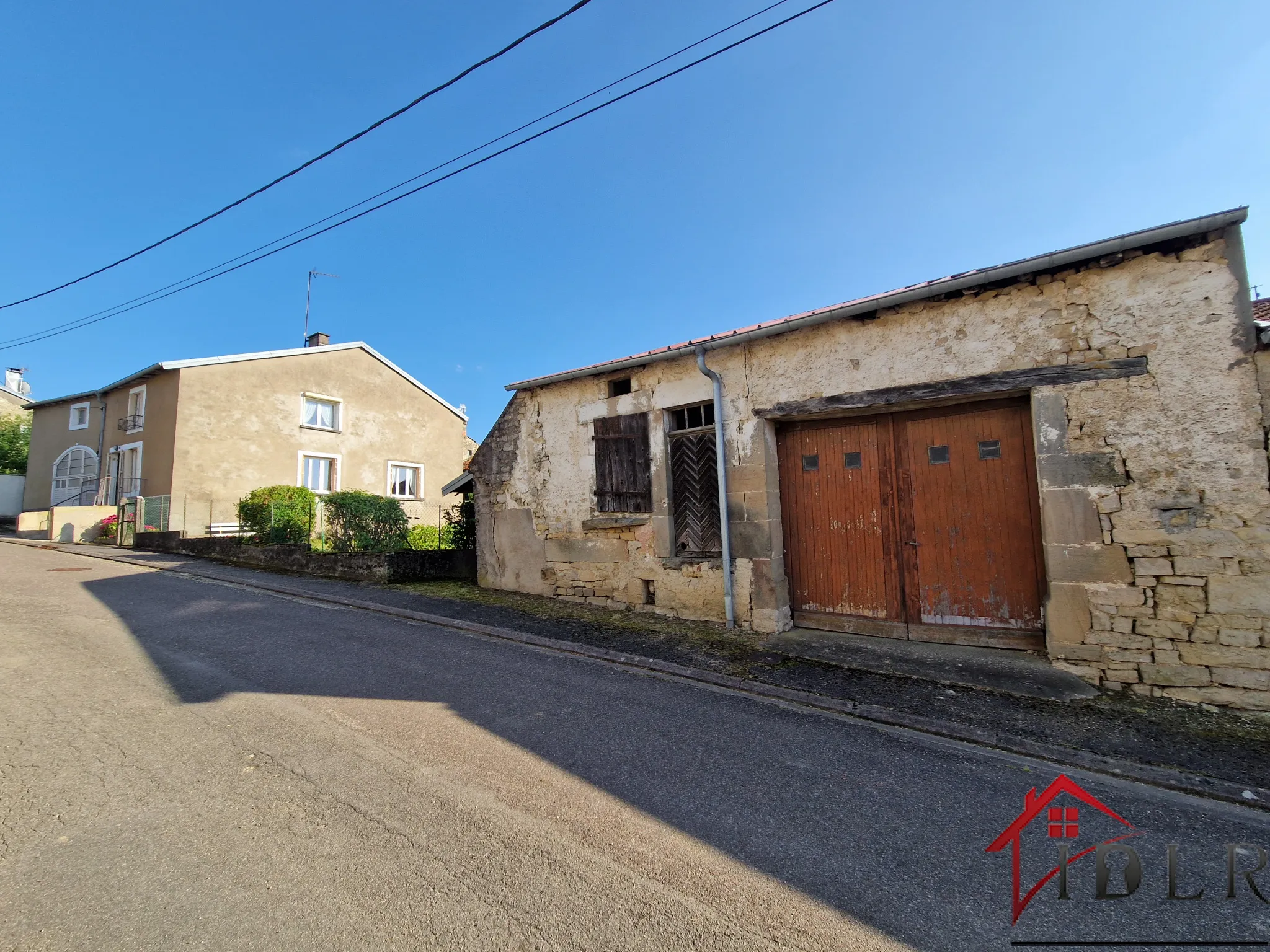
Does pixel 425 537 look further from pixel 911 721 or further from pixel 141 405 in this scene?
pixel 141 405

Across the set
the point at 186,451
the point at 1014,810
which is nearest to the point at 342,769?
the point at 1014,810

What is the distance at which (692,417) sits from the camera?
24.0 ft

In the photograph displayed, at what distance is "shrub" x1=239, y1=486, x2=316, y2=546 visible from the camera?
40.0 ft

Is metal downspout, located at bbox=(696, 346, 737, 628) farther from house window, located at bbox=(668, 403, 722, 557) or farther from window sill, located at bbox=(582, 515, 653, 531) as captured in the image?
window sill, located at bbox=(582, 515, 653, 531)

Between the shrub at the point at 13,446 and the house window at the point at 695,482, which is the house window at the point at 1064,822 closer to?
the house window at the point at 695,482

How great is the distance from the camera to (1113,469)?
4688 millimetres

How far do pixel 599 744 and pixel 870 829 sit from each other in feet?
Result: 5.25

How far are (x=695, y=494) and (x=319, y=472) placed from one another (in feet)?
52.2

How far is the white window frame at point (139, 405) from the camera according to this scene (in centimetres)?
1667

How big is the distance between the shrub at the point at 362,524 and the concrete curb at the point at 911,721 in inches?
149

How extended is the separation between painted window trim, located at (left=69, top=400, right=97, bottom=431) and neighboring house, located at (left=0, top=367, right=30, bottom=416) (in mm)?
10591

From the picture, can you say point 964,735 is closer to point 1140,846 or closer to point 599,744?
point 1140,846

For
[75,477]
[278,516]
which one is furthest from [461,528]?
[75,477]

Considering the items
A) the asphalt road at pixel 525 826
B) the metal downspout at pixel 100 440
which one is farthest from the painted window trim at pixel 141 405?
the asphalt road at pixel 525 826
